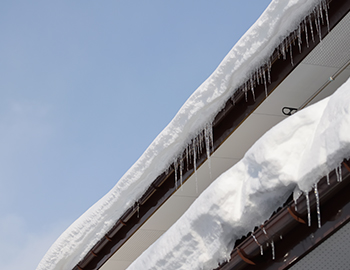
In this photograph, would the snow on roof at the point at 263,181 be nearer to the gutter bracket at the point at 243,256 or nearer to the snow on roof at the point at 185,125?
the gutter bracket at the point at 243,256

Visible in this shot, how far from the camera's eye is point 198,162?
4559 mm

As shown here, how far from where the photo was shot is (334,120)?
2.07m

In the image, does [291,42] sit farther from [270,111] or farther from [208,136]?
[208,136]

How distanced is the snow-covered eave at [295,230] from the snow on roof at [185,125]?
1.44m

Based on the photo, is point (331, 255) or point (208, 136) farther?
point (208, 136)

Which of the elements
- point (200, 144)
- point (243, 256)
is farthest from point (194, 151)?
point (243, 256)

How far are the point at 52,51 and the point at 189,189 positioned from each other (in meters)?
49.7

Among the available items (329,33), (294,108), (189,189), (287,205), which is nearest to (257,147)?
(287,205)

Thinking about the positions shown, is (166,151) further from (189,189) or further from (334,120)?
(334,120)

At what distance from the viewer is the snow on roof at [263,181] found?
2.11 m

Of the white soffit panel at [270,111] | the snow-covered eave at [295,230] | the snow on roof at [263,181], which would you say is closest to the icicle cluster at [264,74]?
the white soffit panel at [270,111]

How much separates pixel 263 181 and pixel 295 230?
349mm

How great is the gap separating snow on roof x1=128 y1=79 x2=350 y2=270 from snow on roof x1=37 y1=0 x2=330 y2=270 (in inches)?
43.6

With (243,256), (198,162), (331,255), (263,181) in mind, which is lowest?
(331,255)
